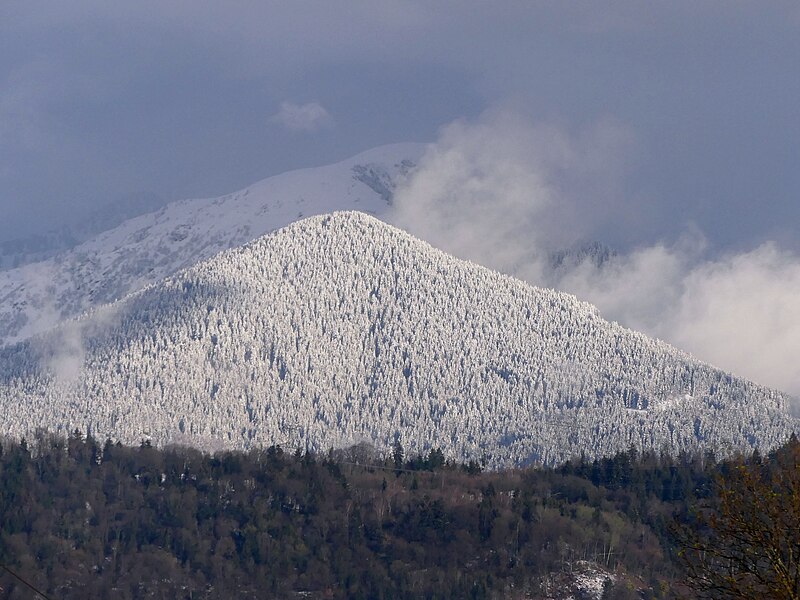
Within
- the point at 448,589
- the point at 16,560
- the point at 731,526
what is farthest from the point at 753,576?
the point at 16,560

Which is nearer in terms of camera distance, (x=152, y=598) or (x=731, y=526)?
(x=731, y=526)

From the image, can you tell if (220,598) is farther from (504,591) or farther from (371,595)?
(504,591)

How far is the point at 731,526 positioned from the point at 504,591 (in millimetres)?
151784

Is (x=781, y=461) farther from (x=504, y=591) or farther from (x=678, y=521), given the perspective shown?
(x=504, y=591)

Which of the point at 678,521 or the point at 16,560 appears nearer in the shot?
the point at 678,521

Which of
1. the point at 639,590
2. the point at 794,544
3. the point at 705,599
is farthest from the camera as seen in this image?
the point at 639,590

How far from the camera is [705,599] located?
4969 cm

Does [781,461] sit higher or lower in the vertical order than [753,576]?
higher

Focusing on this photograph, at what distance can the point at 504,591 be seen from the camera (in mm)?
195500

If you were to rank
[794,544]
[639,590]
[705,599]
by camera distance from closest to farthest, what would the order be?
[794,544] → [705,599] → [639,590]

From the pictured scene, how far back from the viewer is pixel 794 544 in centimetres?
4634

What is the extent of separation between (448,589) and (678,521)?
5928 inches

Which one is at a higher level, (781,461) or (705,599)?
(781,461)

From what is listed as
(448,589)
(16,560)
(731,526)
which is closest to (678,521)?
(731,526)
